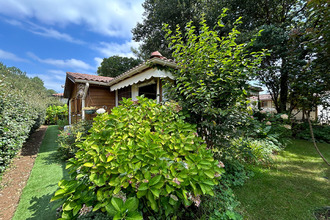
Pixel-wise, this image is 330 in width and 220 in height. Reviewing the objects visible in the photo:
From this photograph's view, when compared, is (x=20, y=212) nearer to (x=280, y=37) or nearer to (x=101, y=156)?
(x=101, y=156)

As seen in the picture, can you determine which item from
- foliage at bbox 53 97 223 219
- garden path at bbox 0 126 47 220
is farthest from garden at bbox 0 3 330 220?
garden path at bbox 0 126 47 220

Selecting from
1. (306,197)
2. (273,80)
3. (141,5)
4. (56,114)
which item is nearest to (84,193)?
(306,197)

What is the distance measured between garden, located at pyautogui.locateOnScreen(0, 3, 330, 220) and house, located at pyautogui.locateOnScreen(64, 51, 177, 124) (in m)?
1.64

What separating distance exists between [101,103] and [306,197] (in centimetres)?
931

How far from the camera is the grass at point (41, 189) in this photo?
2.55 meters

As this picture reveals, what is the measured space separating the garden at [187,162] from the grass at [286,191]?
0.02 meters

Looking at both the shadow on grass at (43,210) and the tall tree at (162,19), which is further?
the tall tree at (162,19)

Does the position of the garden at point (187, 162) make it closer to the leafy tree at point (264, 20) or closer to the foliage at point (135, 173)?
the foliage at point (135, 173)

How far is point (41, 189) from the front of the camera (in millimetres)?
3355

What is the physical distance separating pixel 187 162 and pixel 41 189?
4113mm

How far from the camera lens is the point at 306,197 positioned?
293 centimetres

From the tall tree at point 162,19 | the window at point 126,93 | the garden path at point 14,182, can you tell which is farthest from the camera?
the tall tree at point 162,19

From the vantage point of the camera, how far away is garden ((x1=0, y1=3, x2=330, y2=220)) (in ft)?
4.64

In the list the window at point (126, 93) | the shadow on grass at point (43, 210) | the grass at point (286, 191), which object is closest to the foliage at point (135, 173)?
the shadow on grass at point (43, 210)
